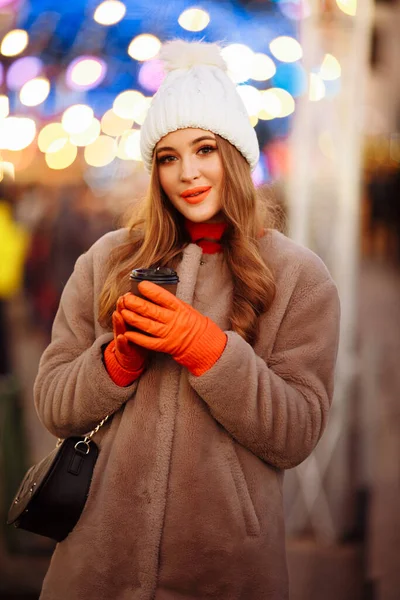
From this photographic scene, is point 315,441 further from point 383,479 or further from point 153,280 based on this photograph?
point 383,479

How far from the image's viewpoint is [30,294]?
9195 mm

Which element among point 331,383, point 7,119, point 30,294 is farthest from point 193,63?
point 30,294

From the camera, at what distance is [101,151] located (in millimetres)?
7535

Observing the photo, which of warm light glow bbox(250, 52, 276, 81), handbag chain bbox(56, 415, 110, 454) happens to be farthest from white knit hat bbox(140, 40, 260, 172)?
warm light glow bbox(250, 52, 276, 81)

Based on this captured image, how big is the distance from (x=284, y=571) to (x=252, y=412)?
51 cm

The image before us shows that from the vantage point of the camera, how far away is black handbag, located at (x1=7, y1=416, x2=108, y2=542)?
1.83 metres

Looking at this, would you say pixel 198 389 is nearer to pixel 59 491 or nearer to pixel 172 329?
pixel 172 329

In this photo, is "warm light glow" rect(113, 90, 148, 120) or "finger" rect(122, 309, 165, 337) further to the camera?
"warm light glow" rect(113, 90, 148, 120)

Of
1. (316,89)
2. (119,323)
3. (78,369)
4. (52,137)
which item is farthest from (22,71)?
(119,323)

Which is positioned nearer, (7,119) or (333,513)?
(333,513)

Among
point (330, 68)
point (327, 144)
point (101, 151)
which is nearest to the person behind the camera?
point (330, 68)

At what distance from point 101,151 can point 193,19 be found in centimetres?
342

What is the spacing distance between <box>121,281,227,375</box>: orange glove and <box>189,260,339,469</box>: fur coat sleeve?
0.04 m

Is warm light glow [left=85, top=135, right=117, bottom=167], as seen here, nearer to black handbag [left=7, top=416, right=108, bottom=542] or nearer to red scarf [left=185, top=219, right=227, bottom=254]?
red scarf [left=185, top=219, right=227, bottom=254]
